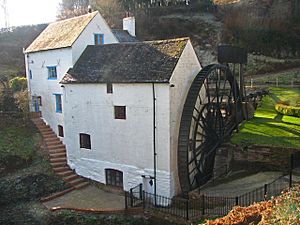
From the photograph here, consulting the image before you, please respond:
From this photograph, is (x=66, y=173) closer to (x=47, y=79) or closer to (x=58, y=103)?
(x=58, y=103)

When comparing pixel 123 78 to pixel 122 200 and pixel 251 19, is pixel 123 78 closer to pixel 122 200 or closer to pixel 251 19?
pixel 122 200

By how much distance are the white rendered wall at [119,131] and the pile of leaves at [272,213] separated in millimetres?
8406

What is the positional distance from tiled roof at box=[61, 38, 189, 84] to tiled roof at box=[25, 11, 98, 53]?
1659mm

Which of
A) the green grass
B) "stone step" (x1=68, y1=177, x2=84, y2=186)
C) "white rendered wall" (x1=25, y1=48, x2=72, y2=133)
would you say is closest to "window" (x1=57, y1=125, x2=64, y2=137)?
"white rendered wall" (x1=25, y1=48, x2=72, y2=133)

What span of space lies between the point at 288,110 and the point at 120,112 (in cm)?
1385

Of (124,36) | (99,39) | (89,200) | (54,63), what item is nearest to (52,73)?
(54,63)

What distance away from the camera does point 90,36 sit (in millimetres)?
22984

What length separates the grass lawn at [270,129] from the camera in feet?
66.0

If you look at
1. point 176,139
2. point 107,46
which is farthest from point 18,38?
point 176,139

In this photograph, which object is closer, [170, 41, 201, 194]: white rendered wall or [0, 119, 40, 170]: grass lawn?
[170, 41, 201, 194]: white rendered wall

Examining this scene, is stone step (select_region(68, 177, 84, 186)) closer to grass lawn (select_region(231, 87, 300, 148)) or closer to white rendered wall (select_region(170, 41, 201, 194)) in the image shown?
white rendered wall (select_region(170, 41, 201, 194))

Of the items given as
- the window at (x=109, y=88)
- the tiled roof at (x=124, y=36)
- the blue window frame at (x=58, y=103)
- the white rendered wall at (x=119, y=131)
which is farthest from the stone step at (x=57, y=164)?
the tiled roof at (x=124, y=36)

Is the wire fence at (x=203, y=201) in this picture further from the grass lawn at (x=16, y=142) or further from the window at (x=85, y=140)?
the grass lawn at (x=16, y=142)

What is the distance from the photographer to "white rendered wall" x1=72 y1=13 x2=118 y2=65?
2189cm
